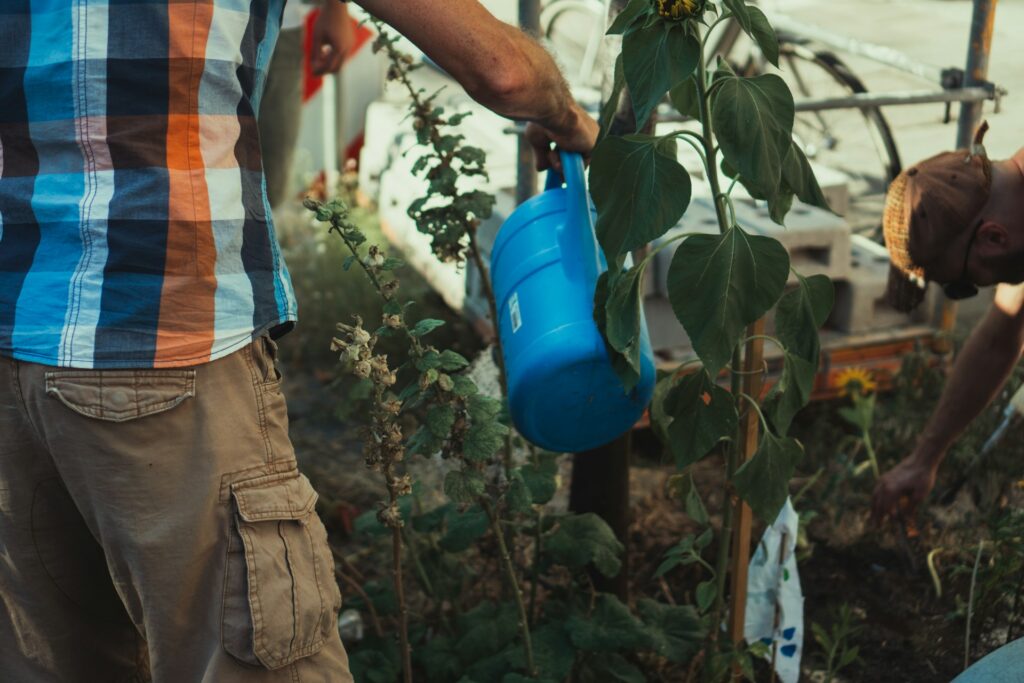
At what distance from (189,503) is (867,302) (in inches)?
90.1

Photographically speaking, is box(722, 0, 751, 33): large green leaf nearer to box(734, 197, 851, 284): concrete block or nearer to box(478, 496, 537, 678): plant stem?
box(478, 496, 537, 678): plant stem

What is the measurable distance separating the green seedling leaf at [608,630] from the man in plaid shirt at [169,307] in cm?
61

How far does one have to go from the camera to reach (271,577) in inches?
66.4

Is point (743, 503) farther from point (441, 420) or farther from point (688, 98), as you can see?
point (688, 98)

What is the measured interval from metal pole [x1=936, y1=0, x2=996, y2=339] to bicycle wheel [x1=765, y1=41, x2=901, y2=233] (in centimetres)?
54

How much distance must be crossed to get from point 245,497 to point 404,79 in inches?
37.1

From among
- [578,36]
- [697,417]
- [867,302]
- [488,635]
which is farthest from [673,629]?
[578,36]

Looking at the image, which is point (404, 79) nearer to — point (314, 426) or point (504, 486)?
point (504, 486)

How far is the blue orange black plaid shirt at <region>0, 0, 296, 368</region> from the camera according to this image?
5.19 ft

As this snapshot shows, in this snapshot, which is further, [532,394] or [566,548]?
[566,548]

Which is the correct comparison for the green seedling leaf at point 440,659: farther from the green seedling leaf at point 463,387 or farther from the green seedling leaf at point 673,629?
the green seedling leaf at point 463,387

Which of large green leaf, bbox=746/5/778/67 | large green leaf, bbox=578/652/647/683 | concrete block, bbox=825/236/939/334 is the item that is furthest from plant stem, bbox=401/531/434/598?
concrete block, bbox=825/236/939/334

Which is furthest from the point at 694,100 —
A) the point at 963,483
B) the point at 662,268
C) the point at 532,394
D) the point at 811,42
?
the point at 811,42

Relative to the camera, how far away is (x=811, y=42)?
4.98 meters
